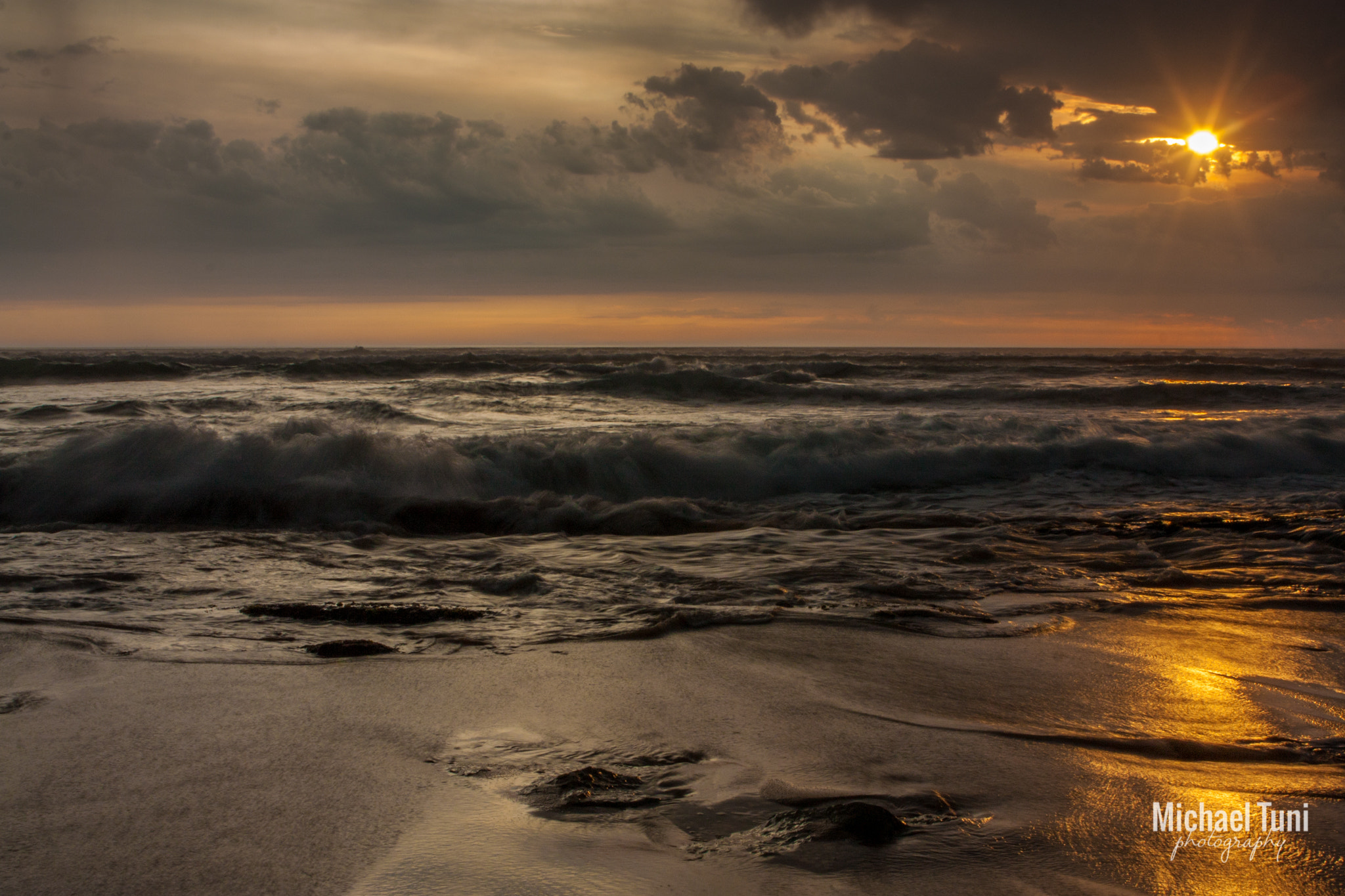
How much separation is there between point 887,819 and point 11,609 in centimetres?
403

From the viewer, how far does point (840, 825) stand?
6.48ft

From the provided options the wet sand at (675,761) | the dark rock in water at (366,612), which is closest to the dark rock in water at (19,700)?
the wet sand at (675,761)

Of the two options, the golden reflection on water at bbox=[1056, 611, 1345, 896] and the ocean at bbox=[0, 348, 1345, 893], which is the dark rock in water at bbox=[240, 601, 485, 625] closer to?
the ocean at bbox=[0, 348, 1345, 893]

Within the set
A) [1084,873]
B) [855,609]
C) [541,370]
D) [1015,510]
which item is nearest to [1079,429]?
[1015,510]

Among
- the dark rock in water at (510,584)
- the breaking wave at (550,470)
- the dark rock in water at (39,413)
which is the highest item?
the dark rock in water at (39,413)

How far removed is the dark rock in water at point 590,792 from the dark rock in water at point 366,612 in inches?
67.6

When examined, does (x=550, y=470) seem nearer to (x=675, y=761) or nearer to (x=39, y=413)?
(x=675, y=761)

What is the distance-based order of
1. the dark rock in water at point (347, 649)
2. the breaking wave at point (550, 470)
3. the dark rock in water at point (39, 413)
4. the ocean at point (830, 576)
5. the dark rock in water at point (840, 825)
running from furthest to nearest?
1. the dark rock in water at point (39, 413)
2. the breaking wave at point (550, 470)
3. the dark rock in water at point (347, 649)
4. the ocean at point (830, 576)
5. the dark rock in water at point (840, 825)

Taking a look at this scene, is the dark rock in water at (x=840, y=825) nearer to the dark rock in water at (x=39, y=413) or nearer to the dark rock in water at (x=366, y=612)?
the dark rock in water at (x=366, y=612)

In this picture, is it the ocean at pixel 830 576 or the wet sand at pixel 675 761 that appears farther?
the ocean at pixel 830 576

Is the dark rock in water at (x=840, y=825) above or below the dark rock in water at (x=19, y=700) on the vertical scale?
above

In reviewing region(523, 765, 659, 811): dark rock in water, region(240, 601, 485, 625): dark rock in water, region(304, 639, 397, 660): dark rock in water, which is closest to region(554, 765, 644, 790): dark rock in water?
region(523, 765, 659, 811): dark rock in water

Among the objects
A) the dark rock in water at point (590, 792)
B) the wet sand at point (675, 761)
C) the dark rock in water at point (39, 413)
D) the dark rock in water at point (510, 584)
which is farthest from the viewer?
the dark rock in water at point (39, 413)

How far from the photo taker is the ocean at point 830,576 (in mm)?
2180
